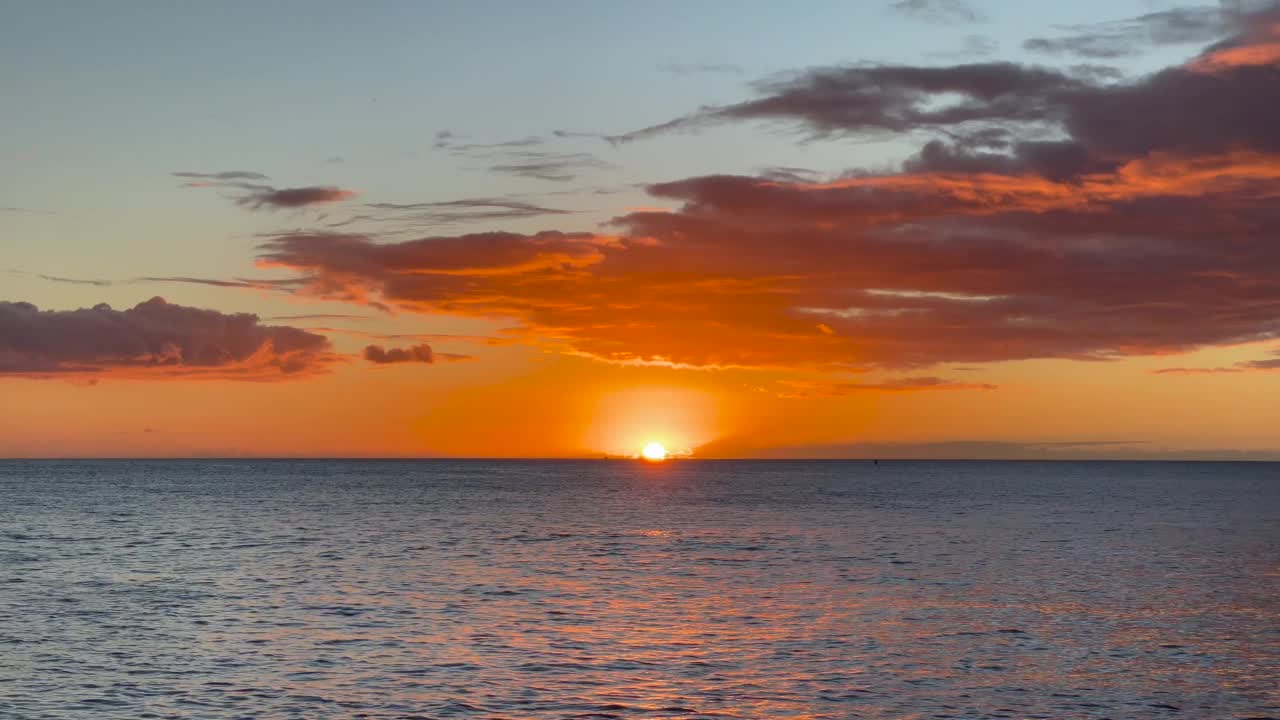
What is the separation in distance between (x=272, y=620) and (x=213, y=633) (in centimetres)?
337

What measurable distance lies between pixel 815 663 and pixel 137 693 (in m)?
21.4

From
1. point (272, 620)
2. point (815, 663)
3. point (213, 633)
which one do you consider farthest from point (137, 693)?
point (815, 663)

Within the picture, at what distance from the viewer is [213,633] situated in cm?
4534

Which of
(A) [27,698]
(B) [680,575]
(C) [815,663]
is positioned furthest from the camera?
(B) [680,575]

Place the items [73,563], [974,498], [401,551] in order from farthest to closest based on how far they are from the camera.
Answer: [974,498] → [401,551] → [73,563]

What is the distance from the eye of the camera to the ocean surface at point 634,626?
34438mm

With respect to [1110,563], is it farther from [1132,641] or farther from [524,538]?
[524,538]

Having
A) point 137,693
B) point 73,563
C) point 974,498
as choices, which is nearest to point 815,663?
point 137,693

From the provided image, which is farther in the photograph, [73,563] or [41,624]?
[73,563]

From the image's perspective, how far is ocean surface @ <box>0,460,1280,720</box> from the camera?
34438mm

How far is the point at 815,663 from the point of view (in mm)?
39625

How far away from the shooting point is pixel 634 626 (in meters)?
47.2

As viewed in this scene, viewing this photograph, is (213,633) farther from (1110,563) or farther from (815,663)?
(1110,563)

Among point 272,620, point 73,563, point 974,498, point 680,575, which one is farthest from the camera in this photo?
point 974,498
